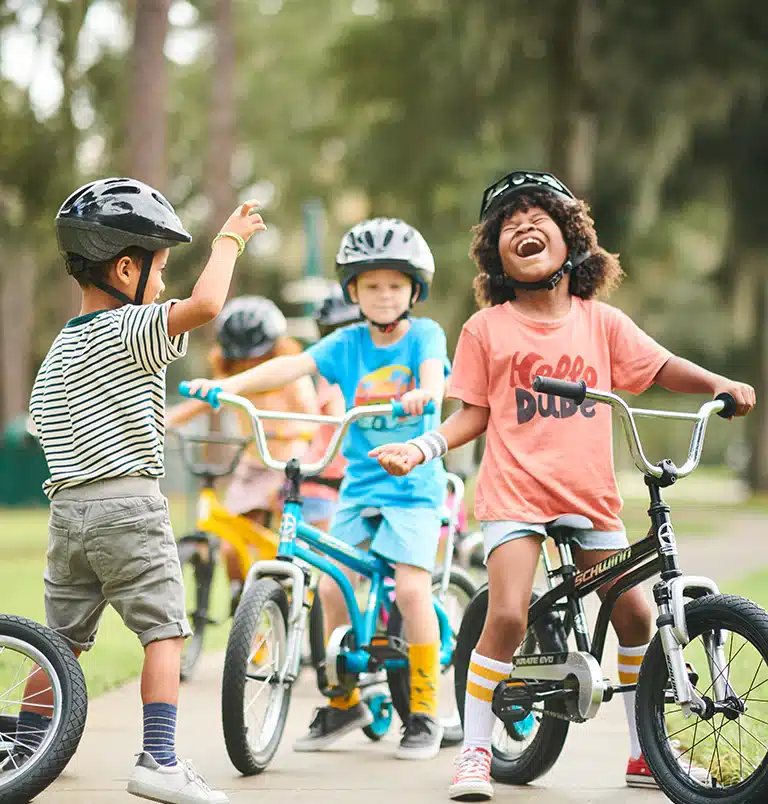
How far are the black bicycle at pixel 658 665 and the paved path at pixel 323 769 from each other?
7.8 inches

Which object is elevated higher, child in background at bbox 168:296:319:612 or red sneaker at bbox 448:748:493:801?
child in background at bbox 168:296:319:612

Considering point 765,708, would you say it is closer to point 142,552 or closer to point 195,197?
point 142,552

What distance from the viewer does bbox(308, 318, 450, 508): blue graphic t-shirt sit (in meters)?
5.30

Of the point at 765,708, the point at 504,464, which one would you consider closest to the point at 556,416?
the point at 504,464

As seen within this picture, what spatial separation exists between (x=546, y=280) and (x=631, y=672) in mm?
1227

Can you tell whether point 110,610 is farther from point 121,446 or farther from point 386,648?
point 121,446

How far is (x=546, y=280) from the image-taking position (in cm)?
459

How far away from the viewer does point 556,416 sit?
4.46 metres

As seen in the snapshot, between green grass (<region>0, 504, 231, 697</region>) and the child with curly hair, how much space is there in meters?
2.70

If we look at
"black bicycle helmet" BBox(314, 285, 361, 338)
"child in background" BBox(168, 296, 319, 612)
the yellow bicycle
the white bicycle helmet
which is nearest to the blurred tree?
"black bicycle helmet" BBox(314, 285, 361, 338)

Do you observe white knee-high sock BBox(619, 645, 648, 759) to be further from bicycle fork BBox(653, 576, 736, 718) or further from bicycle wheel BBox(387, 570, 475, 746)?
bicycle wheel BBox(387, 570, 475, 746)

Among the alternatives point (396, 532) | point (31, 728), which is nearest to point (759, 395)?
point (396, 532)

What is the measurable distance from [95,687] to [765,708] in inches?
133

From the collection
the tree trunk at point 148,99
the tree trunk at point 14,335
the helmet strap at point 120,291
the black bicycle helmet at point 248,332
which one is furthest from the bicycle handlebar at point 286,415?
the tree trunk at point 14,335
